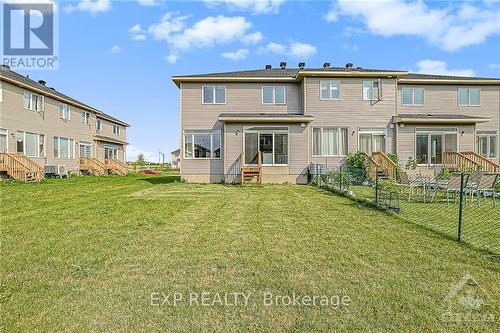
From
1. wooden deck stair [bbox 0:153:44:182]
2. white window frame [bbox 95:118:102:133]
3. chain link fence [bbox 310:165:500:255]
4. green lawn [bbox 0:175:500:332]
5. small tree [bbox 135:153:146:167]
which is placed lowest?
green lawn [bbox 0:175:500:332]

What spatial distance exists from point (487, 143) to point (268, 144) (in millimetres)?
14937

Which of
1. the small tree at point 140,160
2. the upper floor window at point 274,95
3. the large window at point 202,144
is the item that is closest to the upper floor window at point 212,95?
the large window at point 202,144

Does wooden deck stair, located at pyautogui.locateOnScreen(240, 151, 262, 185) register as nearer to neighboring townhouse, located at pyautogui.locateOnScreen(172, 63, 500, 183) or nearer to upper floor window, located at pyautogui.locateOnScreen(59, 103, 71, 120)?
neighboring townhouse, located at pyautogui.locateOnScreen(172, 63, 500, 183)

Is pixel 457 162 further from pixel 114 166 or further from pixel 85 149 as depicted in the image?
pixel 85 149

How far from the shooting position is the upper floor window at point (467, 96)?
1972 centimetres

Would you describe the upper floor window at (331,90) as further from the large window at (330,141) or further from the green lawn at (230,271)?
the green lawn at (230,271)

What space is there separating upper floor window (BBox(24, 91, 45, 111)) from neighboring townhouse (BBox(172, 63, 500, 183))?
11.3 m

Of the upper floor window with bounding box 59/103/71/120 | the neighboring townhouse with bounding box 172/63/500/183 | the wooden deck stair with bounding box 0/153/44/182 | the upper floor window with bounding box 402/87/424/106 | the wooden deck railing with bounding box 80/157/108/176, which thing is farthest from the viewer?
the wooden deck railing with bounding box 80/157/108/176

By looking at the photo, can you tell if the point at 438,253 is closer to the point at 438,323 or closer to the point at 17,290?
the point at 438,323

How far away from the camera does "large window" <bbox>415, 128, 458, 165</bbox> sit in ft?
59.4

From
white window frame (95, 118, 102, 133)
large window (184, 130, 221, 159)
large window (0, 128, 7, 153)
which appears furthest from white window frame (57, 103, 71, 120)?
large window (184, 130, 221, 159)

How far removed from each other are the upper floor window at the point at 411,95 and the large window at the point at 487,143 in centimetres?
482

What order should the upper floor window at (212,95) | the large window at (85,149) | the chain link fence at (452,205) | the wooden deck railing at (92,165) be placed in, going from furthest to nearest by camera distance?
the large window at (85,149), the wooden deck railing at (92,165), the upper floor window at (212,95), the chain link fence at (452,205)

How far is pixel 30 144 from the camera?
2094 centimetres
